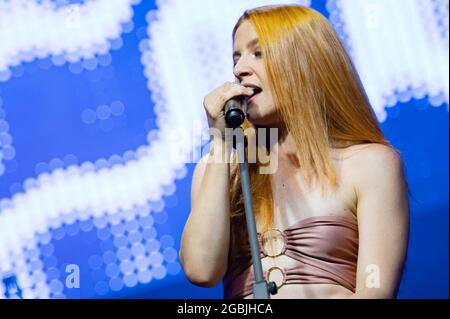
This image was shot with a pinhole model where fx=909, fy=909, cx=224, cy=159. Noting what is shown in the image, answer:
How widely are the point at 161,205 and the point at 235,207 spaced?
0.99 feet

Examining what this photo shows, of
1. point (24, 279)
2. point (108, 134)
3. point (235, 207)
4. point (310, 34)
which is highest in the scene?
point (310, 34)

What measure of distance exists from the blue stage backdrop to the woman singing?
26 centimetres

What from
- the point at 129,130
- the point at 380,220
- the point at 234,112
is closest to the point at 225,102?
the point at 234,112

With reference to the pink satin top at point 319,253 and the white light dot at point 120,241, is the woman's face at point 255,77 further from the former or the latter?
the white light dot at point 120,241

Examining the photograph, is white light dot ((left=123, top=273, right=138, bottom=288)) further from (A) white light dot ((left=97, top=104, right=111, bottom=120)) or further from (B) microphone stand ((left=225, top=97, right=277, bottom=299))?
(B) microphone stand ((left=225, top=97, right=277, bottom=299))

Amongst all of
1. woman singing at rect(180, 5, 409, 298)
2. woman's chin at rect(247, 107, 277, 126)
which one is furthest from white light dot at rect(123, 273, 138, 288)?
woman's chin at rect(247, 107, 277, 126)

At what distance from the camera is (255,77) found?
170cm

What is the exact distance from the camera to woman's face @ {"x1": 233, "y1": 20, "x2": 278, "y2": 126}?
1698 mm

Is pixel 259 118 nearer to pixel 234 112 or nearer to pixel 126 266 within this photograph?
pixel 234 112

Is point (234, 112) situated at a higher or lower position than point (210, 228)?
higher

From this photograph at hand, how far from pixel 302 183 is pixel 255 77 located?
0.22 meters

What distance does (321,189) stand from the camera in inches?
66.3
